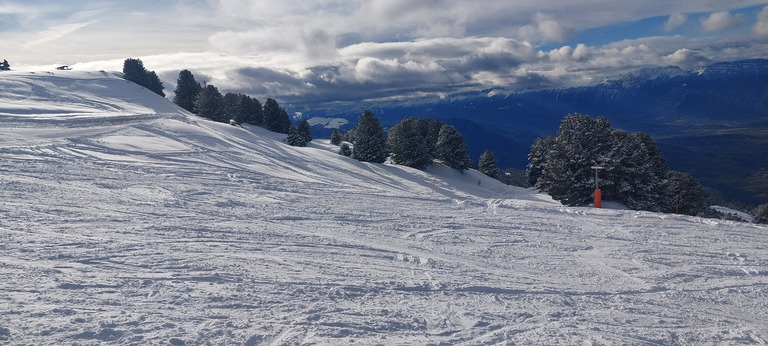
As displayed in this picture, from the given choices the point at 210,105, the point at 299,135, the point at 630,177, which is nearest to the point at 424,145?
the point at 299,135

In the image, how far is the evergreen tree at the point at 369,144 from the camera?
156ft

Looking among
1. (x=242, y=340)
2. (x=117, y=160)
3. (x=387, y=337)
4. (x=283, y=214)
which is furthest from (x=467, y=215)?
(x=117, y=160)

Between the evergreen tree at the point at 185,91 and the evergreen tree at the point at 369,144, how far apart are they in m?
45.1

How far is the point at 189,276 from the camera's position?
24.0 feet

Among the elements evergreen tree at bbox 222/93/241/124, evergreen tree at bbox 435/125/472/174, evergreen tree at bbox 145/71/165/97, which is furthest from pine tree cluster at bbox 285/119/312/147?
evergreen tree at bbox 145/71/165/97

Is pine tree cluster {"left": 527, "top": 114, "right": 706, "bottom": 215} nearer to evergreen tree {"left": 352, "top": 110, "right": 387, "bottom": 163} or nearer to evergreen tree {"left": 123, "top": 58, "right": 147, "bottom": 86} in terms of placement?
evergreen tree {"left": 352, "top": 110, "right": 387, "bottom": 163}

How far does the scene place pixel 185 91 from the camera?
79625 mm

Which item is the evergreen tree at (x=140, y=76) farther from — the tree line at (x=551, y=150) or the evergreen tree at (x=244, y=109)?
the evergreen tree at (x=244, y=109)

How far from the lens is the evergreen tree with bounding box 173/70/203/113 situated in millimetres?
79625

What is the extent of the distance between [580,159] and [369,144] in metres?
23.1

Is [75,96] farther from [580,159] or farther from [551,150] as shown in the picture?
[580,159]

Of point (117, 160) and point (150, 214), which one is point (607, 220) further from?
point (117, 160)

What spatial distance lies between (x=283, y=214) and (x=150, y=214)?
3.49m

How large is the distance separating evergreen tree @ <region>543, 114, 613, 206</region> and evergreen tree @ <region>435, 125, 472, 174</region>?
902 inches
